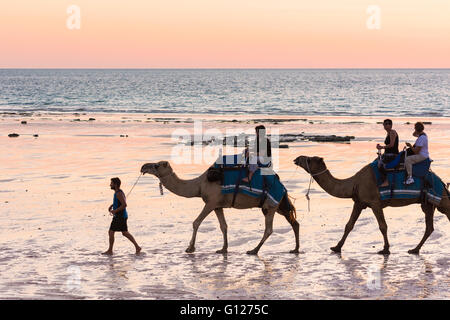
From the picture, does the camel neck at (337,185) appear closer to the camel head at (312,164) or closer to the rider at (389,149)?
the camel head at (312,164)

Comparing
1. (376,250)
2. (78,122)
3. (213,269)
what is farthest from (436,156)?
(78,122)

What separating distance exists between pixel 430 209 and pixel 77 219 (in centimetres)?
753

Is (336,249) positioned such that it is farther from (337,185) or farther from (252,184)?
(252,184)

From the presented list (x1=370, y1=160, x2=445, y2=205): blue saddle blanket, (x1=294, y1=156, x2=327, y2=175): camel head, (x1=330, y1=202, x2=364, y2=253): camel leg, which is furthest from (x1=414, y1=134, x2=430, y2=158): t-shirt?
(x1=294, y1=156, x2=327, y2=175): camel head

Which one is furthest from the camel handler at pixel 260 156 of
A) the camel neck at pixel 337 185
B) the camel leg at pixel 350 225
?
the camel leg at pixel 350 225

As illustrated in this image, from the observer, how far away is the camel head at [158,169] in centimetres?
1498

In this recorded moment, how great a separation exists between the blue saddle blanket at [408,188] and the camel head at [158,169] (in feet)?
12.5

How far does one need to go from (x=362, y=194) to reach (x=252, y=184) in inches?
81.0

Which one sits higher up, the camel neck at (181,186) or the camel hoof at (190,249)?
the camel neck at (181,186)

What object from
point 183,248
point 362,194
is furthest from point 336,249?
point 183,248

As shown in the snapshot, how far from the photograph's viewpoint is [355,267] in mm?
13680

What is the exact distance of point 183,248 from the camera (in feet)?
49.8

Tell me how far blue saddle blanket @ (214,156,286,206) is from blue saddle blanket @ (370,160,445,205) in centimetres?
191
